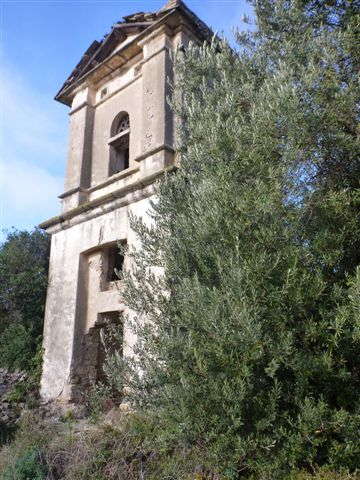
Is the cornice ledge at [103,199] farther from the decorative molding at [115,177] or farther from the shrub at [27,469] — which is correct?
the shrub at [27,469]

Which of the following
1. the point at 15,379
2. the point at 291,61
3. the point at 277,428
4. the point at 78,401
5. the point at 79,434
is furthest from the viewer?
the point at 15,379

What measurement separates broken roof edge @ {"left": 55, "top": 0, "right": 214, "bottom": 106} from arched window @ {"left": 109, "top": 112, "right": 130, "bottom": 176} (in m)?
1.80

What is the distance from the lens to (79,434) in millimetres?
7277

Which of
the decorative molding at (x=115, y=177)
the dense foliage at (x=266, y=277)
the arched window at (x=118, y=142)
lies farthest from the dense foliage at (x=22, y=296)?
the dense foliage at (x=266, y=277)

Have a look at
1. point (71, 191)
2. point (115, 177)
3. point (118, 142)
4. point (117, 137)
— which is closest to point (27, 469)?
point (115, 177)

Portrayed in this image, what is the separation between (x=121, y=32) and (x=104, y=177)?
14.5 ft

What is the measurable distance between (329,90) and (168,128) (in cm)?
504

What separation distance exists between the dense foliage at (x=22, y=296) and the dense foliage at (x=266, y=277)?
21.1ft

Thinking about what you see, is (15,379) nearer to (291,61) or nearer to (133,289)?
(133,289)

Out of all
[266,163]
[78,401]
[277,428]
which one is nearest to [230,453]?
[277,428]

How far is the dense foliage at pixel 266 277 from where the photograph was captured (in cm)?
457

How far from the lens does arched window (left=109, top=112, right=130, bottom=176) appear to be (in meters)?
12.1

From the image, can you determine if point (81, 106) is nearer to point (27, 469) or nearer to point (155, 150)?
point (155, 150)

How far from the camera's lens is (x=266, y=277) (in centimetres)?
483
